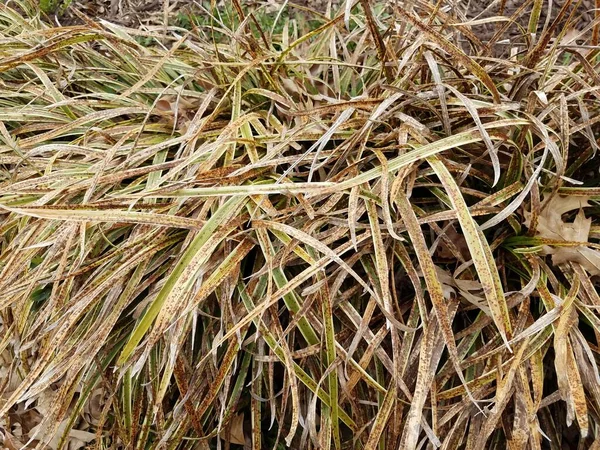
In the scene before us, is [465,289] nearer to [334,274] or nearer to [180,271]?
[334,274]

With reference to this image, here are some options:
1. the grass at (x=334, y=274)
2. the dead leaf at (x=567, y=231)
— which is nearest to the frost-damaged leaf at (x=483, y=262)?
the grass at (x=334, y=274)

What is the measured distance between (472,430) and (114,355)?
91 centimetres

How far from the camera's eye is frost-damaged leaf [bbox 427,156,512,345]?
128 centimetres

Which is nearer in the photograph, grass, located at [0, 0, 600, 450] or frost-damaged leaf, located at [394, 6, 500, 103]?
grass, located at [0, 0, 600, 450]

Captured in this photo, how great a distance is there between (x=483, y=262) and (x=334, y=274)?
0.36 m

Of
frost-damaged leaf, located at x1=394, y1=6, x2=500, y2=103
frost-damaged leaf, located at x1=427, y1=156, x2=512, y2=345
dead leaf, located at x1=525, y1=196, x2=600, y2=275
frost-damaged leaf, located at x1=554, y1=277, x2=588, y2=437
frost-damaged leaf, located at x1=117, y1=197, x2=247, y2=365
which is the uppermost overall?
frost-damaged leaf, located at x1=394, y1=6, x2=500, y2=103

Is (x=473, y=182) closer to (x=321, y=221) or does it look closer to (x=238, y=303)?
(x=321, y=221)

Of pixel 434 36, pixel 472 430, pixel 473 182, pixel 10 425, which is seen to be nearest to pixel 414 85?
pixel 434 36

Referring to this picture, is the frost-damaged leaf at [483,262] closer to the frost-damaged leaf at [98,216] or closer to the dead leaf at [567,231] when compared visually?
the dead leaf at [567,231]

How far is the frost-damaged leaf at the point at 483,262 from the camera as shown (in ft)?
4.20

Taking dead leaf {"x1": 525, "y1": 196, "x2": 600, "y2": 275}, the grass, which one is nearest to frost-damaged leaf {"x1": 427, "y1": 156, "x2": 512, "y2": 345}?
the grass

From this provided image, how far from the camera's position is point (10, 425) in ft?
5.65

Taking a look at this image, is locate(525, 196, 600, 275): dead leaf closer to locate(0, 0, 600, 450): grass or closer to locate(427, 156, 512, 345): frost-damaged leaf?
locate(0, 0, 600, 450): grass

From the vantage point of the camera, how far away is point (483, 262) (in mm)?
1306
